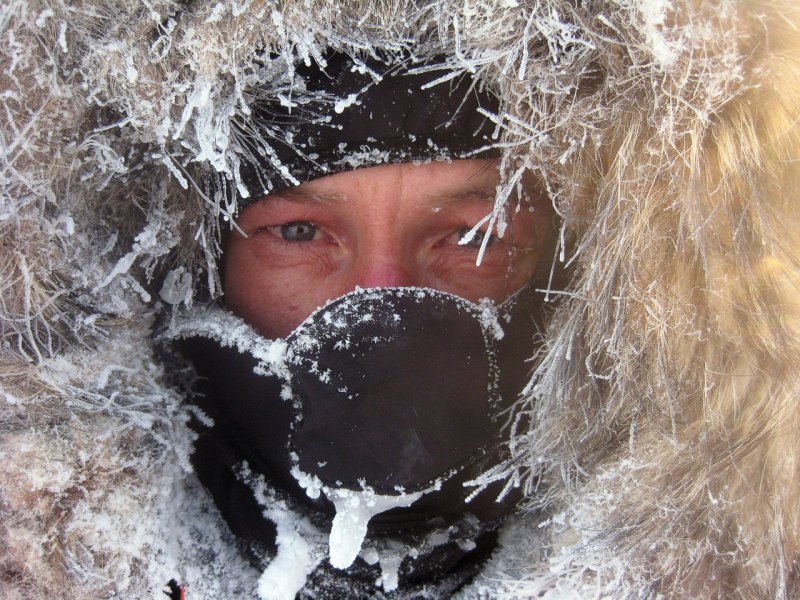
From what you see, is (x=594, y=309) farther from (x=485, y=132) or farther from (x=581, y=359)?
(x=485, y=132)

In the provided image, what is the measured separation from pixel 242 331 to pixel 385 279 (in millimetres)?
265

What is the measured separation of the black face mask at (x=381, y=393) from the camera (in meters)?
0.95

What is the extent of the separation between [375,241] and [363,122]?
0.22m

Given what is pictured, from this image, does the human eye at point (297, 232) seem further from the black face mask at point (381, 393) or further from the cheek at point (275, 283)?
the black face mask at point (381, 393)

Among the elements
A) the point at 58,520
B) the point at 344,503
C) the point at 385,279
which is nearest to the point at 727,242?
the point at 385,279

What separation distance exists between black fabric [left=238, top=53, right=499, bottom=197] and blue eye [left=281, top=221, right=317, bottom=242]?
0.17m

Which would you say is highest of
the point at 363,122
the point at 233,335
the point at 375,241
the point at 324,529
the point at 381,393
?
the point at 363,122

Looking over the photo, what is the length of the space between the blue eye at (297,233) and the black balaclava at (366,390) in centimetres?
15

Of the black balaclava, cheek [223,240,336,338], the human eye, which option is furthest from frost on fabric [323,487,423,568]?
the human eye

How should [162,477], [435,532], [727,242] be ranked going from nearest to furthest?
[727,242] → [162,477] → [435,532]

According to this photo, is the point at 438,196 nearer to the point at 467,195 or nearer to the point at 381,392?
the point at 467,195

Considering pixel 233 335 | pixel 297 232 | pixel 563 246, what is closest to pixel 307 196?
pixel 297 232

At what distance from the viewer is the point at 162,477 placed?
3.13 ft

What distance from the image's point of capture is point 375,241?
108 cm
